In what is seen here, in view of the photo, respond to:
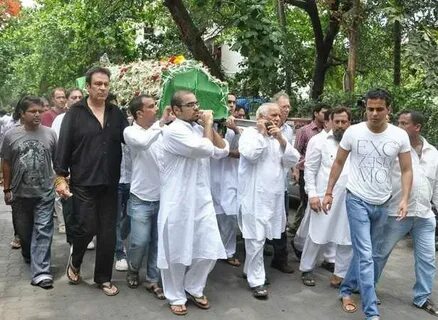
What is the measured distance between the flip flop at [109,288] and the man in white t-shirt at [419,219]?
233 cm

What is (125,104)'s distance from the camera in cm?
614

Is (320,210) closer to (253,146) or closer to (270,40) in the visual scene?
(253,146)

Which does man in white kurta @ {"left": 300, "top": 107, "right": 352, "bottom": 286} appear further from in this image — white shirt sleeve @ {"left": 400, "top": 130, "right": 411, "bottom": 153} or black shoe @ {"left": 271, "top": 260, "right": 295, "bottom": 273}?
white shirt sleeve @ {"left": 400, "top": 130, "right": 411, "bottom": 153}

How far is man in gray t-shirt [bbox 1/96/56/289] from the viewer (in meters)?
5.14

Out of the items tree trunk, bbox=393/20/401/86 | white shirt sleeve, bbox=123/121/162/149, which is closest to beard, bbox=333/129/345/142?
white shirt sleeve, bbox=123/121/162/149

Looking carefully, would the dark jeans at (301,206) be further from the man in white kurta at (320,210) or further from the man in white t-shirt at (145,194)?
the man in white t-shirt at (145,194)

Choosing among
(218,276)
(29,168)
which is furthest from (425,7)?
(29,168)

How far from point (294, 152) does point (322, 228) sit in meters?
0.82

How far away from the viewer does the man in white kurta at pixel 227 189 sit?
5.64 meters

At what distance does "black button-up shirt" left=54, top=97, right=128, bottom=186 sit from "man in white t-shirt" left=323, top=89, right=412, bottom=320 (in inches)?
81.6

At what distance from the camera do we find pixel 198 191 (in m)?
4.51

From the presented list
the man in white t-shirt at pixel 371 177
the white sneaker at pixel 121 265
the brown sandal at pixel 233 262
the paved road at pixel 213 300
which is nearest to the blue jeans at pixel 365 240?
the man in white t-shirt at pixel 371 177

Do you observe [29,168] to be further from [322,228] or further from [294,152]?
[322,228]

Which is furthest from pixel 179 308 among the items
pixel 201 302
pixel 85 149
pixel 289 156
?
pixel 289 156
